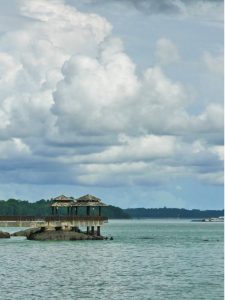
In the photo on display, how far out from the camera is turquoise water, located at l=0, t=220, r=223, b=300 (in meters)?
68.9

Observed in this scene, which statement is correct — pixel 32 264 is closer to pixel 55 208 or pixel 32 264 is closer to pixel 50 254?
pixel 50 254

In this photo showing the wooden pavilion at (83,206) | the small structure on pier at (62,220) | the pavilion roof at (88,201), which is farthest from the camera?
the pavilion roof at (88,201)

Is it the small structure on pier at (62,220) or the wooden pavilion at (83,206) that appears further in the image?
the wooden pavilion at (83,206)

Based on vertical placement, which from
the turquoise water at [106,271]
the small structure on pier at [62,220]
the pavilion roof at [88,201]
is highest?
the pavilion roof at [88,201]

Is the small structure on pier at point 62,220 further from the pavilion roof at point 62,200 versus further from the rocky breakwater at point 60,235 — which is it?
the pavilion roof at point 62,200

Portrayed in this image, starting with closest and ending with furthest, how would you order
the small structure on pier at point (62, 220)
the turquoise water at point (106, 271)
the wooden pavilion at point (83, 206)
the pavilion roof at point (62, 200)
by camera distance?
the turquoise water at point (106, 271) → the small structure on pier at point (62, 220) → the wooden pavilion at point (83, 206) → the pavilion roof at point (62, 200)

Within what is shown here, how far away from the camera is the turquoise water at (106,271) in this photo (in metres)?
68.9

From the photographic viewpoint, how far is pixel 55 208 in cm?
13912

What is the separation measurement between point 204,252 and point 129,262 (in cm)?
2340

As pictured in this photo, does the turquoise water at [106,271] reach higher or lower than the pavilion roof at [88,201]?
lower

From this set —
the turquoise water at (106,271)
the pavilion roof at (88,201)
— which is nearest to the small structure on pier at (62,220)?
the pavilion roof at (88,201)

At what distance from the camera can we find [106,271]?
86.8 metres

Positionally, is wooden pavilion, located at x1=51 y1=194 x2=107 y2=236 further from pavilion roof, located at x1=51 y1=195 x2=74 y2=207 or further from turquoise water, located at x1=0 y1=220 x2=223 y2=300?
turquoise water, located at x1=0 y1=220 x2=223 y2=300

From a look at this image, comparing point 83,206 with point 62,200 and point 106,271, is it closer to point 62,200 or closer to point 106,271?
point 62,200
